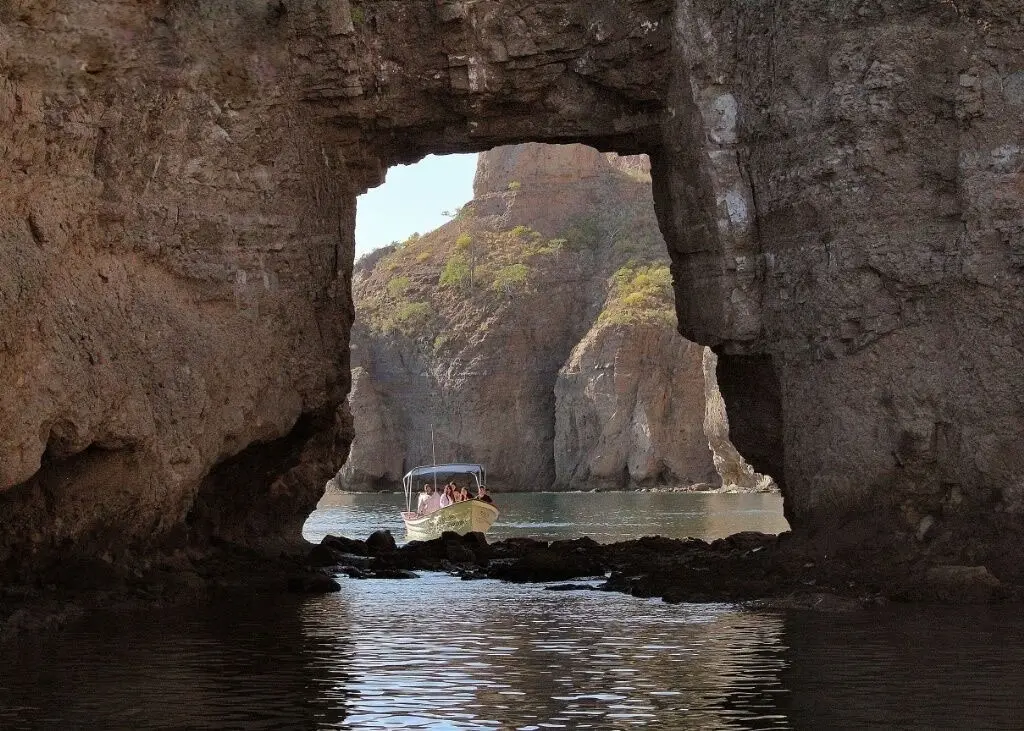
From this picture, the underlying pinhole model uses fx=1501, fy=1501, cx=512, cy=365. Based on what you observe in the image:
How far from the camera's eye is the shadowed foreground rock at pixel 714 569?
2225cm

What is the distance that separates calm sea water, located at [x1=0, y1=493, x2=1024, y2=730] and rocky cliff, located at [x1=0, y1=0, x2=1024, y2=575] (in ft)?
10.3

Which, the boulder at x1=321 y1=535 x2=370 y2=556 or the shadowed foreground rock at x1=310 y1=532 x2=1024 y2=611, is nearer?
the shadowed foreground rock at x1=310 y1=532 x2=1024 y2=611

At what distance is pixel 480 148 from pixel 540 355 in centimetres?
7741

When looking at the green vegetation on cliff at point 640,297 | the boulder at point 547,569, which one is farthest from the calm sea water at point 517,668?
the green vegetation on cliff at point 640,297

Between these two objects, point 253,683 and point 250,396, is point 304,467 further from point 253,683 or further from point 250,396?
point 253,683

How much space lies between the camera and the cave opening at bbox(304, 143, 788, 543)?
93.9 metres

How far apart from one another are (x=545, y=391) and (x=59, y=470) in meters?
82.7

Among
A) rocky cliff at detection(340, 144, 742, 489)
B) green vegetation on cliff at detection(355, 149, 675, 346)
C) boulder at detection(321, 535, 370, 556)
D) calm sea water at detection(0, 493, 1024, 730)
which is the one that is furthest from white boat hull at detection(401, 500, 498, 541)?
green vegetation on cliff at detection(355, 149, 675, 346)

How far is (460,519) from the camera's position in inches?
1722

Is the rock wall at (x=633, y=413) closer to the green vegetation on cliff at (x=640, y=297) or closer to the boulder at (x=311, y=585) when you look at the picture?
the green vegetation on cliff at (x=640, y=297)

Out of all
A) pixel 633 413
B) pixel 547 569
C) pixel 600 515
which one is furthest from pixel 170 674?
pixel 633 413

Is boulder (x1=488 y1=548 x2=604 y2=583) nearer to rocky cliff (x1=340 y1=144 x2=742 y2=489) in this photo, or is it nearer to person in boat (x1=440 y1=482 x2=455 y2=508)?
person in boat (x1=440 y1=482 x2=455 y2=508)

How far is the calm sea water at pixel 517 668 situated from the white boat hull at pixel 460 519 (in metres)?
18.9

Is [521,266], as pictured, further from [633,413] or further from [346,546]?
[346,546]
